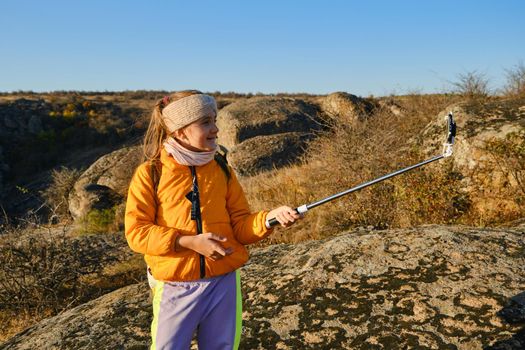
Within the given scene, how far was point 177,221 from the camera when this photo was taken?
2.12 m

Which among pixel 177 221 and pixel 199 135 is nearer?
pixel 177 221

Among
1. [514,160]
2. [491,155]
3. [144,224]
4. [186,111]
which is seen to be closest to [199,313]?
[144,224]

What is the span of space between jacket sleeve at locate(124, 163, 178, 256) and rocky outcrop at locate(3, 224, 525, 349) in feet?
2.93

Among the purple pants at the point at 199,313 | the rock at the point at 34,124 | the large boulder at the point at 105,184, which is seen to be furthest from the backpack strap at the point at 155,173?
the rock at the point at 34,124

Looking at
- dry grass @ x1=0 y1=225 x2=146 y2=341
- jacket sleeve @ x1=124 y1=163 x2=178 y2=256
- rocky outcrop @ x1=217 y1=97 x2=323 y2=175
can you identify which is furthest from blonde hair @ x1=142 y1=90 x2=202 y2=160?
rocky outcrop @ x1=217 y1=97 x2=323 y2=175

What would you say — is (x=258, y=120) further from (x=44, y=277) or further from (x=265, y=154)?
(x=44, y=277)

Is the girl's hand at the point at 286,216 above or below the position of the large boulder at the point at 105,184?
above

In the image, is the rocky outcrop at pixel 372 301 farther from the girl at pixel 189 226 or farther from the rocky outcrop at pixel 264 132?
the rocky outcrop at pixel 264 132

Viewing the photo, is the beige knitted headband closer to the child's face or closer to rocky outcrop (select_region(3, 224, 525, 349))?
the child's face

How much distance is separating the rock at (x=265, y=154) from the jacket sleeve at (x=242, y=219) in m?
9.79

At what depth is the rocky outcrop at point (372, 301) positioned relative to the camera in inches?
90.4

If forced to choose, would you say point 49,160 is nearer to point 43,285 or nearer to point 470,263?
point 43,285

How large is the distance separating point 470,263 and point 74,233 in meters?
10.6

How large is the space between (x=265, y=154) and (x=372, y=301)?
34.0 feet
